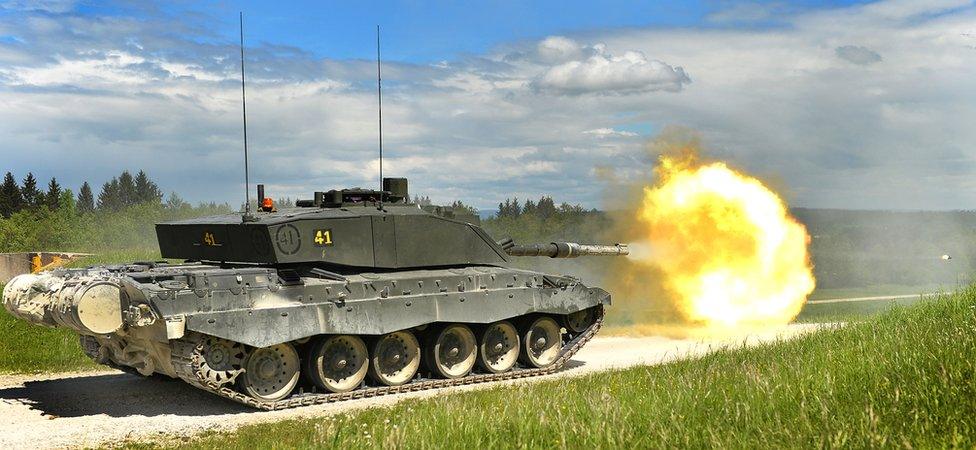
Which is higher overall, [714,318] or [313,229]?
[313,229]

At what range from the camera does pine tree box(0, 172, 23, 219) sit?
9006 cm

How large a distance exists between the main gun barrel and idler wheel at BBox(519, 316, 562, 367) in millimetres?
1761

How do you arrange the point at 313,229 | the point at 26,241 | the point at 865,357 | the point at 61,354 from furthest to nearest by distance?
1. the point at 26,241
2. the point at 61,354
3. the point at 313,229
4. the point at 865,357

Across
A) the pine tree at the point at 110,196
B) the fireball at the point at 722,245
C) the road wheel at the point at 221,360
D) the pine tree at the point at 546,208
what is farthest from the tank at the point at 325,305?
the pine tree at the point at 110,196

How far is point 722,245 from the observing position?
23.6m

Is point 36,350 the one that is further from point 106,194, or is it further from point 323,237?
point 106,194

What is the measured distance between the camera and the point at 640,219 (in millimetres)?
24312

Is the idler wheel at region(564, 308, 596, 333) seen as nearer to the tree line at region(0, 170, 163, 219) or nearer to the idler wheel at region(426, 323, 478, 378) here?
the idler wheel at region(426, 323, 478, 378)

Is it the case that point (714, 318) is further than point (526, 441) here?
Yes

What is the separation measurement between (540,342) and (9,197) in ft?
283

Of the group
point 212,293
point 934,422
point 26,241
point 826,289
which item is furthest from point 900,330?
point 26,241

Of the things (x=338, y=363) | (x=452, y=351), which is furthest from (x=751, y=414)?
(x=452, y=351)

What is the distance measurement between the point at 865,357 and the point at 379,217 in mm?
7872

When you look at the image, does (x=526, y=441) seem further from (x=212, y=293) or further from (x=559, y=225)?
(x=559, y=225)
